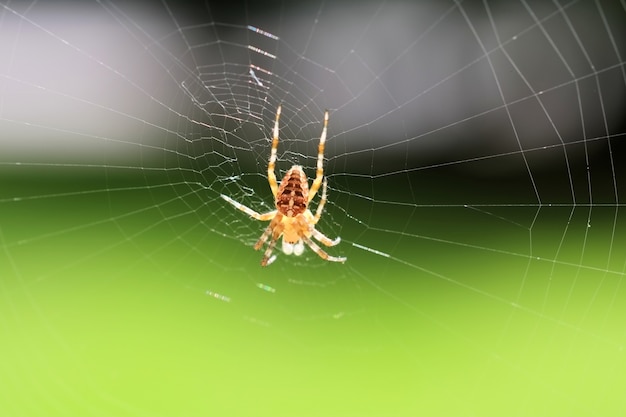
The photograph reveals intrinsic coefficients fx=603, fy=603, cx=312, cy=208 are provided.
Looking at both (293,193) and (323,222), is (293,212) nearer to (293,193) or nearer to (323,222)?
(293,193)

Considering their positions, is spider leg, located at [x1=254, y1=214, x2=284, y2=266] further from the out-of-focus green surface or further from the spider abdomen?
the out-of-focus green surface

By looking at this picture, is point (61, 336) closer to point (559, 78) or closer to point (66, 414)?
point (66, 414)

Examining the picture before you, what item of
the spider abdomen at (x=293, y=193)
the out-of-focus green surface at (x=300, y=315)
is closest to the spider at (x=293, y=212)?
the spider abdomen at (x=293, y=193)

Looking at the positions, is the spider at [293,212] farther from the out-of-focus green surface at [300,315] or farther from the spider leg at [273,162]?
the out-of-focus green surface at [300,315]

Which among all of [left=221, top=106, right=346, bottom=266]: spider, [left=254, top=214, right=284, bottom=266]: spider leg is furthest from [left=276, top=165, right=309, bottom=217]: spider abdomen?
[left=254, top=214, right=284, bottom=266]: spider leg

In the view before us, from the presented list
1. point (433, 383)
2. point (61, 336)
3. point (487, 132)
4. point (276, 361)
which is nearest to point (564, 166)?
point (487, 132)

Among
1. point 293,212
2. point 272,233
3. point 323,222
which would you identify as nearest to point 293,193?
point 293,212
